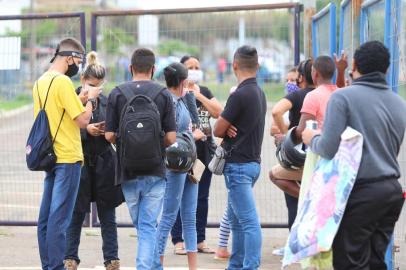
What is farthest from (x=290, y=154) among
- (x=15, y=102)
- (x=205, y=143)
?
(x=15, y=102)

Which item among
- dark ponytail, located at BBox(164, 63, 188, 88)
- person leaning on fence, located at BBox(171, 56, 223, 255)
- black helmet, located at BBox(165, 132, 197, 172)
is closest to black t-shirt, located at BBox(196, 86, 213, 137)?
person leaning on fence, located at BBox(171, 56, 223, 255)

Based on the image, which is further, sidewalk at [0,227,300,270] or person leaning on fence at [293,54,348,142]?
sidewalk at [0,227,300,270]

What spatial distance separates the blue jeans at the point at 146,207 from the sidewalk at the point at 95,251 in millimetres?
1310

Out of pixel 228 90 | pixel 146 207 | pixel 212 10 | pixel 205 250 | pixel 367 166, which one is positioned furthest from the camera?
pixel 228 90

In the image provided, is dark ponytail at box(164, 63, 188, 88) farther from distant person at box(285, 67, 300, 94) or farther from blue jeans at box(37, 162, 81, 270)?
distant person at box(285, 67, 300, 94)

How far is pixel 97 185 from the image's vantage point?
8.33 metres

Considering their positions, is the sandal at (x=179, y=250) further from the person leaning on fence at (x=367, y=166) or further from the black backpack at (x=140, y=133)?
the person leaning on fence at (x=367, y=166)

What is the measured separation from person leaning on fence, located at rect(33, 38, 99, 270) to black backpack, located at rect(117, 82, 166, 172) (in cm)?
48

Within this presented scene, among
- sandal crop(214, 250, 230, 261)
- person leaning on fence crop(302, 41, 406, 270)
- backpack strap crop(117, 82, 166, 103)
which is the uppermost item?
backpack strap crop(117, 82, 166, 103)

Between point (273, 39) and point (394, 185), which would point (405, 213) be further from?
point (273, 39)

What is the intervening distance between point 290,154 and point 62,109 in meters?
1.89

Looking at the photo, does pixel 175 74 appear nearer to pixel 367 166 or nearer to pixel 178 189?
pixel 178 189

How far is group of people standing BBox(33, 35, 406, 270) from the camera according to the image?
722 centimetres

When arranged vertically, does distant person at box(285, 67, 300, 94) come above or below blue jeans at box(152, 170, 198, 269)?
above
